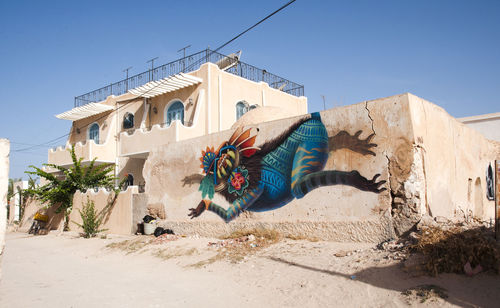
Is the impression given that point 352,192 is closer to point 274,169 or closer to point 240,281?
point 274,169

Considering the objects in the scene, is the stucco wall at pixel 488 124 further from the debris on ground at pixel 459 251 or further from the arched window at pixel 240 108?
the debris on ground at pixel 459 251

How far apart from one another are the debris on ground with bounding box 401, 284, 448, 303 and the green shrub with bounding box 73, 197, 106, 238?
39.4 ft

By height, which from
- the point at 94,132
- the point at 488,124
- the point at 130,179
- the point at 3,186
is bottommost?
the point at 130,179

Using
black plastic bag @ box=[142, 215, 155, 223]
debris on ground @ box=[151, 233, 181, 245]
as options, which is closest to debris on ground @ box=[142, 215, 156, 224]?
black plastic bag @ box=[142, 215, 155, 223]

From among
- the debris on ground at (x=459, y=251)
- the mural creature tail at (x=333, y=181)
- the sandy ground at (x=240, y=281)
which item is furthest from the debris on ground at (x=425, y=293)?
the mural creature tail at (x=333, y=181)

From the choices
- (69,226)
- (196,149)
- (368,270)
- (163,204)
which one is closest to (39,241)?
(69,226)

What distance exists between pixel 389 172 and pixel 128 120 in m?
17.4

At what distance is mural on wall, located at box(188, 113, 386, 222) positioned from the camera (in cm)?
820

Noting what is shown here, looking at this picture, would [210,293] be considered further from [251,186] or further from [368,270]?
[251,186]

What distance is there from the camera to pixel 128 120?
21844 millimetres

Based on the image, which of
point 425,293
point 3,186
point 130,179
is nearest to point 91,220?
point 130,179

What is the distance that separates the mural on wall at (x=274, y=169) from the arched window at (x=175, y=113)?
8465mm

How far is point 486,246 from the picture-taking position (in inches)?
211

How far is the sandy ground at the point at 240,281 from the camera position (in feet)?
17.4
